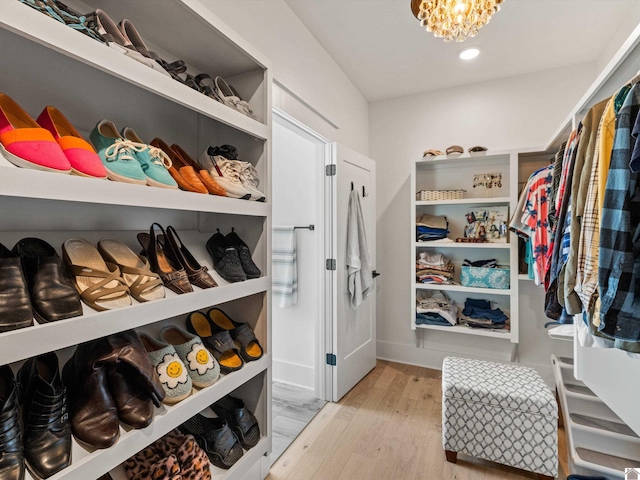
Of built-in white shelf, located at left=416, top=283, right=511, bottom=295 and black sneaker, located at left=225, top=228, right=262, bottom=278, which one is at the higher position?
black sneaker, located at left=225, top=228, right=262, bottom=278

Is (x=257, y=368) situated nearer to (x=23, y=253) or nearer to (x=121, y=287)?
(x=121, y=287)

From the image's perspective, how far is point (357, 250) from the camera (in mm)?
2547

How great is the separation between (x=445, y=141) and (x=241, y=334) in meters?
2.58

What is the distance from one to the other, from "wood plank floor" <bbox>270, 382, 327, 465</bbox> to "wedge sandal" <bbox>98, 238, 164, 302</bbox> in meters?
1.32

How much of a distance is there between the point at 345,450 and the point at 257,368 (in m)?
0.94

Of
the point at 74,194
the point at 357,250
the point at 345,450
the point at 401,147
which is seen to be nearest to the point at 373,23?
the point at 401,147

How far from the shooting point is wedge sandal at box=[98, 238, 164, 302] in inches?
36.5

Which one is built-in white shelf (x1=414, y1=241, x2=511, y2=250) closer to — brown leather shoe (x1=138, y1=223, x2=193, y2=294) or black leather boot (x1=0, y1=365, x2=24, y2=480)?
brown leather shoe (x1=138, y1=223, x2=193, y2=294)

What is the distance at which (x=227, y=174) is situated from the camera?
1246 mm

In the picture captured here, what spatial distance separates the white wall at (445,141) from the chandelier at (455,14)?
5.31ft

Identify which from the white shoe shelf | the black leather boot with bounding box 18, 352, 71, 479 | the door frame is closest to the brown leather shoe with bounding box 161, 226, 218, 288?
the black leather boot with bounding box 18, 352, 71, 479

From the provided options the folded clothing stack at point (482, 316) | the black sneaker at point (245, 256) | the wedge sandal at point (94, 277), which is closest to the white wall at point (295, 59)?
the black sneaker at point (245, 256)

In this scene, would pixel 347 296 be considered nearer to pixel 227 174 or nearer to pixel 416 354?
pixel 416 354

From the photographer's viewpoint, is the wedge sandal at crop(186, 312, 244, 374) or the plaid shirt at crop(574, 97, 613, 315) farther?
the wedge sandal at crop(186, 312, 244, 374)
